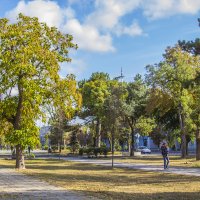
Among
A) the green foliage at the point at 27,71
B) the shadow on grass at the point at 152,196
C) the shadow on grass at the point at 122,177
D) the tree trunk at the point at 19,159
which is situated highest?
the green foliage at the point at 27,71

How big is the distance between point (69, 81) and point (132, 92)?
83.0 feet

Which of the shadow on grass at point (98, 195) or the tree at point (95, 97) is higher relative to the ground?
the tree at point (95, 97)

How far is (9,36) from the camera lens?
29.1m

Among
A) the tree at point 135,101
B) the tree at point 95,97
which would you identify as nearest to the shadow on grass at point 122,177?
the tree at point 135,101

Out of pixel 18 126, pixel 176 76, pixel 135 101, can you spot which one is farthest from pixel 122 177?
pixel 135 101

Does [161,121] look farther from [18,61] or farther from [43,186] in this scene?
[43,186]

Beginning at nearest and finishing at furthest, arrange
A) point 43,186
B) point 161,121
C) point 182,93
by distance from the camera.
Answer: point 43,186, point 182,93, point 161,121

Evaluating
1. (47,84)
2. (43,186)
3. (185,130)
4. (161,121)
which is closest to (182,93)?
(185,130)

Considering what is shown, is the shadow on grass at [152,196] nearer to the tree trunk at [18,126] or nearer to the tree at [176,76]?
the tree trunk at [18,126]

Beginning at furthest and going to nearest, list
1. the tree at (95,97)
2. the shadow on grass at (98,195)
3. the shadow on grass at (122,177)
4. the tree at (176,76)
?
the tree at (95,97), the tree at (176,76), the shadow on grass at (122,177), the shadow on grass at (98,195)

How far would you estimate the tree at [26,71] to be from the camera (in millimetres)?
28938

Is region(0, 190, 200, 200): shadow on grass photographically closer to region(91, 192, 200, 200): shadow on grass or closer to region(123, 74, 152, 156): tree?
region(91, 192, 200, 200): shadow on grass

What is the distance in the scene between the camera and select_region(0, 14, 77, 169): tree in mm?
28938

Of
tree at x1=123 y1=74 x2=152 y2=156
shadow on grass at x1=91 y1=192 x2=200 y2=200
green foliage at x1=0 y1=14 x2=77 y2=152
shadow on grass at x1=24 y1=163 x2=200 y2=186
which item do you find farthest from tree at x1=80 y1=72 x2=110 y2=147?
shadow on grass at x1=91 y1=192 x2=200 y2=200
